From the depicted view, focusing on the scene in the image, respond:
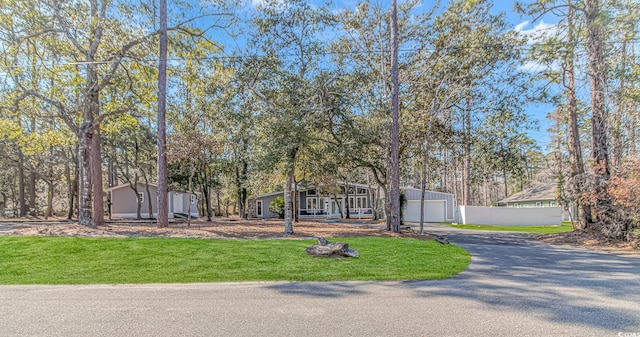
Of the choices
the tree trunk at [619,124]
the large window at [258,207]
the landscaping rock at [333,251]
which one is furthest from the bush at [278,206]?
the tree trunk at [619,124]

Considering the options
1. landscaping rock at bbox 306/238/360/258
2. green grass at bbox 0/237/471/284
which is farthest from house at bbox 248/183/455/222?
landscaping rock at bbox 306/238/360/258

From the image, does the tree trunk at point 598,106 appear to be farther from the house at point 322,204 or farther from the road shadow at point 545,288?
the house at point 322,204

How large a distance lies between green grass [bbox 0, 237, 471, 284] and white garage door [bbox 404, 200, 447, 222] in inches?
744

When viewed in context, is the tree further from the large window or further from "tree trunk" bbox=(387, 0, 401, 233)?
the large window

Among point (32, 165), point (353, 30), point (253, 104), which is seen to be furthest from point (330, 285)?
point (32, 165)

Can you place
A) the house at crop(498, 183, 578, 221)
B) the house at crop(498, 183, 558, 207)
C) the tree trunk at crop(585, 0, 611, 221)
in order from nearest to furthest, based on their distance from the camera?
the tree trunk at crop(585, 0, 611, 221), the house at crop(498, 183, 578, 221), the house at crop(498, 183, 558, 207)

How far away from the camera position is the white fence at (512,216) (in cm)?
2511

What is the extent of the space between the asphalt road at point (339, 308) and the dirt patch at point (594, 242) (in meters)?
5.48

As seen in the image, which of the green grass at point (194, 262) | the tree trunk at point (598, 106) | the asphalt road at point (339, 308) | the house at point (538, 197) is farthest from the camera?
the house at point (538, 197)

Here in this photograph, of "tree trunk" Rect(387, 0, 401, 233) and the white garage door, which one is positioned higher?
"tree trunk" Rect(387, 0, 401, 233)

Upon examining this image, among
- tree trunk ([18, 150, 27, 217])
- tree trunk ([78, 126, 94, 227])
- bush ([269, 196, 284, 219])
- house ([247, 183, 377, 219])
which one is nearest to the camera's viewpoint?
tree trunk ([78, 126, 94, 227])

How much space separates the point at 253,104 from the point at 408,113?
22.7 ft

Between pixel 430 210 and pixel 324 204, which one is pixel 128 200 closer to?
pixel 324 204

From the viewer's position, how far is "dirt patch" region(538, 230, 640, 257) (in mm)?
10727
